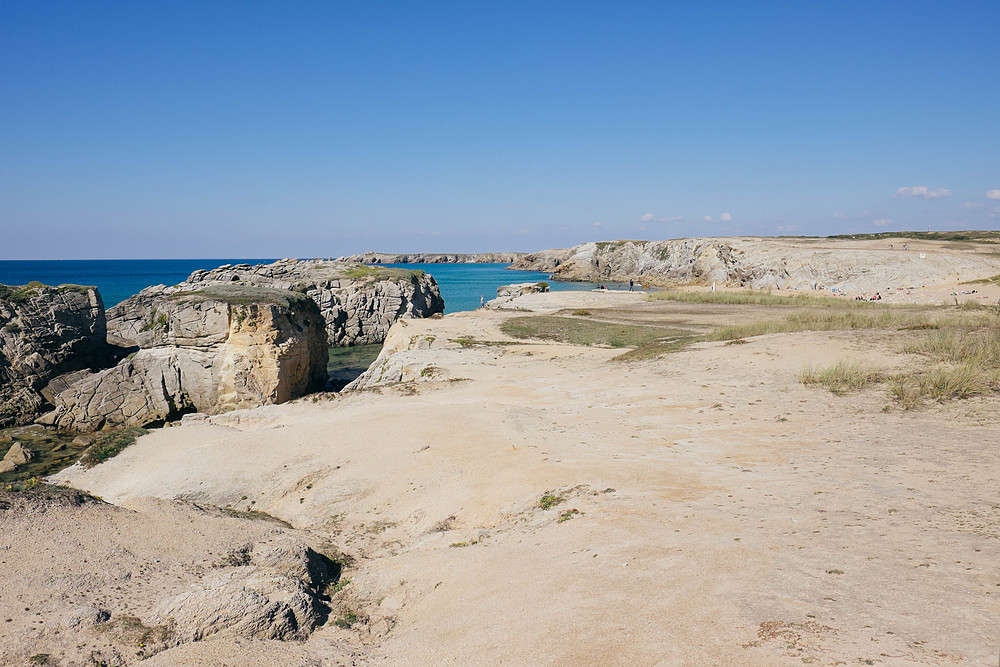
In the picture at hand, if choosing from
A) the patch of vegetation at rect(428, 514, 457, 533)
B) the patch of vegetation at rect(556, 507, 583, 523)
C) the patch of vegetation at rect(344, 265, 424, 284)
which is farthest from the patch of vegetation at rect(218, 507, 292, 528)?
the patch of vegetation at rect(344, 265, 424, 284)

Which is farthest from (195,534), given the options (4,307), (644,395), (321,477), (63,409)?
(4,307)

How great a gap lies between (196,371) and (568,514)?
20207mm

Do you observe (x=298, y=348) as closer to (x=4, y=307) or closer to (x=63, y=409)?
(x=63, y=409)

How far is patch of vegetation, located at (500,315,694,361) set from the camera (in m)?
30.1

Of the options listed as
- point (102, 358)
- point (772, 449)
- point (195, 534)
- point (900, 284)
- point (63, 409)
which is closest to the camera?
point (195, 534)

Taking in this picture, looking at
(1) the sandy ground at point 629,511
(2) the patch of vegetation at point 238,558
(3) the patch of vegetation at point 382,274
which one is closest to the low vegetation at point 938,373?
(1) the sandy ground at point 629,511

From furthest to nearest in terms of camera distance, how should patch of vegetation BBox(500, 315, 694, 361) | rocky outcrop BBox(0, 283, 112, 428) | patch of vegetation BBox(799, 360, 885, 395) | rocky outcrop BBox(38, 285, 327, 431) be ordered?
patch of vegetation BBox(500, 315, 694, 361) → rocky outcrop BBox(0, 283, 112, 428) → rocky outcrop BBox(38, 285, 327, 431) → patch of vegetation BBox(799, 360, 885, 395)

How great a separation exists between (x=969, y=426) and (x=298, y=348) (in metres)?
22.7

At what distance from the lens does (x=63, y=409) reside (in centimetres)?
2336

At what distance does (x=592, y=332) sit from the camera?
32250mm

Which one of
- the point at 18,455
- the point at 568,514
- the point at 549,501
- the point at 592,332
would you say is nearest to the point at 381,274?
the point at 592,332

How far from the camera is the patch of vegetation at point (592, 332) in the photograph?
1185 inches

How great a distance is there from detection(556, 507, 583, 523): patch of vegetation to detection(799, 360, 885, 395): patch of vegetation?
979 cm

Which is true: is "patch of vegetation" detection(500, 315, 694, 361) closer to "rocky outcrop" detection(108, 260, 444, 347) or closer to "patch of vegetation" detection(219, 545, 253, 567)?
"rocky outcrop" detection(108, 260, 444, 347)
